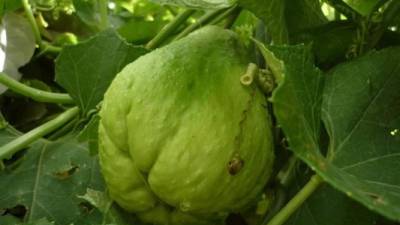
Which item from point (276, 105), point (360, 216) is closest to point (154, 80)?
point (276, 105)

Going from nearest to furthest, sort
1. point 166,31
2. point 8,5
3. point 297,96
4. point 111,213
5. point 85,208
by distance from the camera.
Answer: point 297,96
point 111,213
point 85,208
point 166,31
point 8,5

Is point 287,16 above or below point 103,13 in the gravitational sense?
above

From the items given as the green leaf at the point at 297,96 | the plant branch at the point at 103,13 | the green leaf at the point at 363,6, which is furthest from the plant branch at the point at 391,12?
the plant branch at the point at 103,13

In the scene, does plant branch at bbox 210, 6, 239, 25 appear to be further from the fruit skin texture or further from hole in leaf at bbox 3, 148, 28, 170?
hole in leaf at bbox 3, 148, 28, 170

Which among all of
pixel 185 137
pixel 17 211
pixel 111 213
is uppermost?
pixel 185 137

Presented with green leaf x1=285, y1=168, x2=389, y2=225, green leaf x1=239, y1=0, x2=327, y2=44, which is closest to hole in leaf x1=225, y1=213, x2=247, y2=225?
green leaf x1=285, y1=168, x2=389, y2=225

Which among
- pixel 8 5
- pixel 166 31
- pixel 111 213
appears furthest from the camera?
pixel 8 5

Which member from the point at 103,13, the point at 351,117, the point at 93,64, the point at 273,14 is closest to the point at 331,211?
the point at 351,117

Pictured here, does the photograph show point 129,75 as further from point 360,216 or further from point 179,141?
point 360,216

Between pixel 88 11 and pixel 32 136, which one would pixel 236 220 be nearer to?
pixel 32 136
